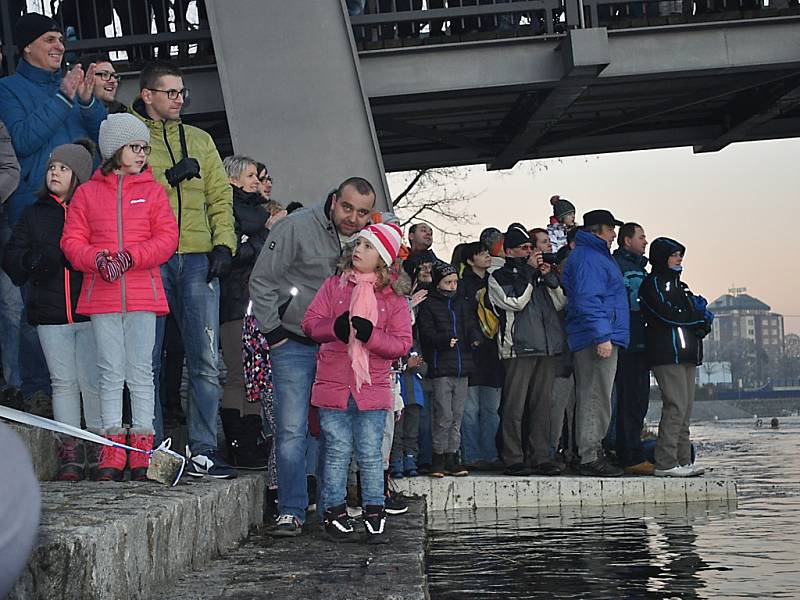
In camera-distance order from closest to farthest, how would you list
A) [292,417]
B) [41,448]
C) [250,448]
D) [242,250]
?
[41,448], [292,417], [250,448], [242,250]

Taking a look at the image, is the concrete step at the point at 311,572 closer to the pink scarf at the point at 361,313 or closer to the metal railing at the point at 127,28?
the pink scarf at the point at 361,313

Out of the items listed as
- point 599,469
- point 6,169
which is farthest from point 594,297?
point 6,169

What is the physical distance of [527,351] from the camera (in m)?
8.81

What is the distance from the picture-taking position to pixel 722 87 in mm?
12227

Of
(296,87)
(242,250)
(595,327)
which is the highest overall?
(296,87)

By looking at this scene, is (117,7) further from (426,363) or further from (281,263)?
(281,263)

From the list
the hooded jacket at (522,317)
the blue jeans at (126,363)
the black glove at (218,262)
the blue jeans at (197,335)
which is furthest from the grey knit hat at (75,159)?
the hooded jacket at (522,317)

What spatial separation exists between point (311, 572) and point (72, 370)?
163 cm

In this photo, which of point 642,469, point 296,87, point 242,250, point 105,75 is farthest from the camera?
point 296,87

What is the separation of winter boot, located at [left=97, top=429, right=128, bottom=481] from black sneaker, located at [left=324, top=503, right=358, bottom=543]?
2.87 feet

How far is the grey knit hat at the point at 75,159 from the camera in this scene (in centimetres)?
545

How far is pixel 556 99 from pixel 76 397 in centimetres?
687

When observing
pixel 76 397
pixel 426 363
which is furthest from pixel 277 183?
pixel 76 397

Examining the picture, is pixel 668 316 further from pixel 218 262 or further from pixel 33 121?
pixel 33 121
